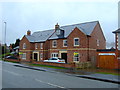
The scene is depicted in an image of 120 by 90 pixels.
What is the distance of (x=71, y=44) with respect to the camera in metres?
26.9

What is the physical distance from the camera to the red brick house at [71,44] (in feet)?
83.4

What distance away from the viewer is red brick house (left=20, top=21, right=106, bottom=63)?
2542cm

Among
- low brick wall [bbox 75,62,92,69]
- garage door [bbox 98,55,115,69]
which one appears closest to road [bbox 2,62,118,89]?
low brick wall [bbox 75,62,92,69]

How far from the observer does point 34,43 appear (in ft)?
127

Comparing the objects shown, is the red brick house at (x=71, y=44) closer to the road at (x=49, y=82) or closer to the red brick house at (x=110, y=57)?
the red brick house at (x=110, y=57)

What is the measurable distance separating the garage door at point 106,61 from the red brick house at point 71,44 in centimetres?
168

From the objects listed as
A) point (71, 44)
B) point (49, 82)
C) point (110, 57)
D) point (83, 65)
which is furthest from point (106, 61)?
point (49, 82)

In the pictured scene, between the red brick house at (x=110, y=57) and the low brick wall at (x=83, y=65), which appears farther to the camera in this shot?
the low brick wall at (x=83, y=65)

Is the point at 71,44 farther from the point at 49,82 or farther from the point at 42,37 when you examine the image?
the point at 49,82

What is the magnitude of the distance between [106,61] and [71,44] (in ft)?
24.8

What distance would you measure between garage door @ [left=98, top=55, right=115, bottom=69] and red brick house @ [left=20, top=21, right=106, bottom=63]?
1.68m

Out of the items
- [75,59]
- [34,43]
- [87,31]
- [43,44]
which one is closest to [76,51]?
[75,59]

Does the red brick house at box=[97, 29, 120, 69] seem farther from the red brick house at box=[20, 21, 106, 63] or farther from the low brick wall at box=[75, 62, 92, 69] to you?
the red brick house at box=[20, 21, 106, 63]

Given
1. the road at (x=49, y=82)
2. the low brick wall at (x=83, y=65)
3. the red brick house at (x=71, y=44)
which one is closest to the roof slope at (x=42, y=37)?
the red brick house at (x=71, y=44)
